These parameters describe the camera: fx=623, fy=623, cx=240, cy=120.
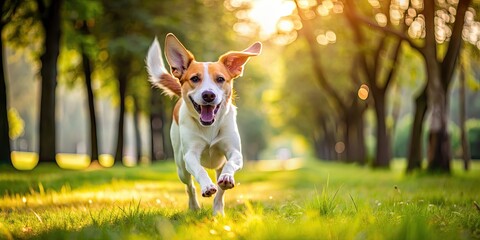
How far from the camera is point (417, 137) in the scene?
20234 mm

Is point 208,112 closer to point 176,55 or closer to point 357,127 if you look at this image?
point 176,55

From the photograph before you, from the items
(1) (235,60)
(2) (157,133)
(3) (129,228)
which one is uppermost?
(1) (235,60)

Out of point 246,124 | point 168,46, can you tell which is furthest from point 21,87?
point 168,46

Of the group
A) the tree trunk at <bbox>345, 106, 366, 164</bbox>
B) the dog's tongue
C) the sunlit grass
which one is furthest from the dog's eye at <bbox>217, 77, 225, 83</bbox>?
the tree trunk at <bbox>345, 106, 366, 164</bbox>

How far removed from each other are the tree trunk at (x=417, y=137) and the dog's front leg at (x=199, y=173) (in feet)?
44.2

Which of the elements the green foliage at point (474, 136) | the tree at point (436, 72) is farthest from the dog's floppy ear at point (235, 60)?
the green foliage at point (474, 136)

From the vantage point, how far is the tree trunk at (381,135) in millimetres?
27016

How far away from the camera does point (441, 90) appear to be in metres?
17.1

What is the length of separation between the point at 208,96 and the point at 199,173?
2.87 ft

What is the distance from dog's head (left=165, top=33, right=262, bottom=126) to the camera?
6910 mm

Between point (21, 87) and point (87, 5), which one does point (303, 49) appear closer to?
point (87, 5)

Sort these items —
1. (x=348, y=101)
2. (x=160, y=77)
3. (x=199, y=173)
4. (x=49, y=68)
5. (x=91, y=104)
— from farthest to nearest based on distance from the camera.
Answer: (x=348, y=101) → (x=91, y=104) → (x=49, y=68) → (x=160, y=77) → (x=199, y=173)

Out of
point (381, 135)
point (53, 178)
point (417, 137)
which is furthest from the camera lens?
point (381, 135)

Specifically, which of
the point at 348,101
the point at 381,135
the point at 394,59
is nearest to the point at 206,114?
the point at 394,59
